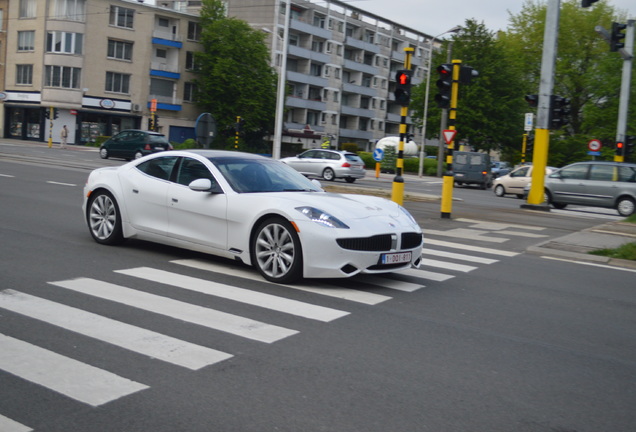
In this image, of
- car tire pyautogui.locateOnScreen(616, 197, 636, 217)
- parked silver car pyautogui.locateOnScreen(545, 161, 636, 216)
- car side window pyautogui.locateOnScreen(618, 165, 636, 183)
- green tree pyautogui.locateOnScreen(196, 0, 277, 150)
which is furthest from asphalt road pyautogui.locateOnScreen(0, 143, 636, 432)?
green tree pyautogui.locateOnScreen(196, 0, 277, 150)

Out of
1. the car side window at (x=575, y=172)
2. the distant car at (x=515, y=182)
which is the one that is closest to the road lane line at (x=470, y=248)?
the car side window at (x=575, y=172)

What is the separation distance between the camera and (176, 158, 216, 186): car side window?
884cm

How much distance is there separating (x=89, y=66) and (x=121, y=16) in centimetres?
603

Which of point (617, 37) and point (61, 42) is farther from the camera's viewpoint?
point (61, 42)

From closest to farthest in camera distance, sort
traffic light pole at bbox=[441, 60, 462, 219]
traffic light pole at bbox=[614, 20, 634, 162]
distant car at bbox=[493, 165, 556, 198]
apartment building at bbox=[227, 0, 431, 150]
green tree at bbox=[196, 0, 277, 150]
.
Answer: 1. traffic light pole at bbox=[441, 60, 462, 219]
2. traffic light pole at bbox=[614, 20, 634, 162]
3. distant car at bbox=[493, 165, 556, 198]
4. green tree at bbox=[196, 0, 277, 150]
5. apartment building at bbox=[227, 0, 431, 150]

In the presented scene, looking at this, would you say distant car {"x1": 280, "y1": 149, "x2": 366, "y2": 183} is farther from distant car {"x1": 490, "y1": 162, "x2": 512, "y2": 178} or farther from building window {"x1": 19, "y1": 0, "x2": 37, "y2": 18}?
Answer: building window {"x1": 19, "y1": 0, "x2": 37, "y2": 18}

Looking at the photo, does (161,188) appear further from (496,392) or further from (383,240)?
(496,392)

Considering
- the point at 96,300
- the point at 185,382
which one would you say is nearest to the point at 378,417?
the point at 185,382

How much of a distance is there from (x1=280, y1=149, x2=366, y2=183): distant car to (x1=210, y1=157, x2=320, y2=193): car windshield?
83.9ft

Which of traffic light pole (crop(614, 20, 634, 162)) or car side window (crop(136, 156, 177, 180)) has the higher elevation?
traffic light pole (crop(614, 20, 634, 162))

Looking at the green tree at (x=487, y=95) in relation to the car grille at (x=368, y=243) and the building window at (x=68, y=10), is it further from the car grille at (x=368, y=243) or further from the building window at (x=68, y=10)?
the car grille at (x=368, y=243)

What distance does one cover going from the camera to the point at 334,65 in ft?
293

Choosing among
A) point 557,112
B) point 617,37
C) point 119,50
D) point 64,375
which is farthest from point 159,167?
point 119,50

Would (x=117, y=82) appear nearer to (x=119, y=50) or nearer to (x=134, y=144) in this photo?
(x=119, y=50)
